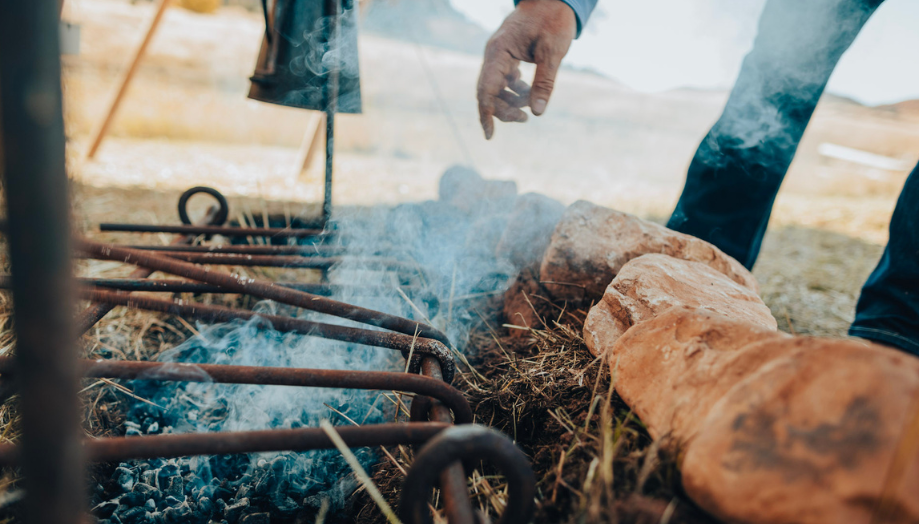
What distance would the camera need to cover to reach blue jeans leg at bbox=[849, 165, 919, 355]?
5.98ft

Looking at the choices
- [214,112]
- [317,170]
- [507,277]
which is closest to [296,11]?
[507,277]

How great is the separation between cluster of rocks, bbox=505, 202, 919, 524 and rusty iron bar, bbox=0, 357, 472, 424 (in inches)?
18.5

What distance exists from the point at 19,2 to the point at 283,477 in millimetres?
1221

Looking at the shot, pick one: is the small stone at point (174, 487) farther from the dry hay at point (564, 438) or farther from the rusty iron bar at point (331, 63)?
the rusty iron bar at point (331, 63)

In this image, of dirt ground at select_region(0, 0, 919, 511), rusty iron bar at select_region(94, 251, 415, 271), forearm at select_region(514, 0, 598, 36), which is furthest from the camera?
dirt ground at select_region(0, 0, 919, 511)

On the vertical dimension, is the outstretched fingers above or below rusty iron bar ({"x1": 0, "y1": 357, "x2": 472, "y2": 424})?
above

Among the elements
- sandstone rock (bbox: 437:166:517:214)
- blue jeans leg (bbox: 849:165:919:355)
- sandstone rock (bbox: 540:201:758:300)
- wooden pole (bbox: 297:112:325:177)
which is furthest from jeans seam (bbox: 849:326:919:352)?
wooden pole (bbox: 297:112:325:177)

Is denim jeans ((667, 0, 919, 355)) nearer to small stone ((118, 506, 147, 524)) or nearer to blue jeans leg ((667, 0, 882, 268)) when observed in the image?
blue jeans leg ((667, 0, 882, 268))

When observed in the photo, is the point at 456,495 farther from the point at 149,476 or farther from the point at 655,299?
the point at 149,476

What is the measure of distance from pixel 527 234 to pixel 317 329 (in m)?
1.05

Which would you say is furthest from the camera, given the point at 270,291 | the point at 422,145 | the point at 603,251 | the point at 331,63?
the point at 422,145

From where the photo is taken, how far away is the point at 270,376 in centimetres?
101

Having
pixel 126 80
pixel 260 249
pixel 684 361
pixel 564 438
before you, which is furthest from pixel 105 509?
pixel 126 80

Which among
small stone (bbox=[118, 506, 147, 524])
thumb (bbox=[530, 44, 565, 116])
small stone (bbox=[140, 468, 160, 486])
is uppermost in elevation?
thumb (bbox=[530, 44, 565, 116])
